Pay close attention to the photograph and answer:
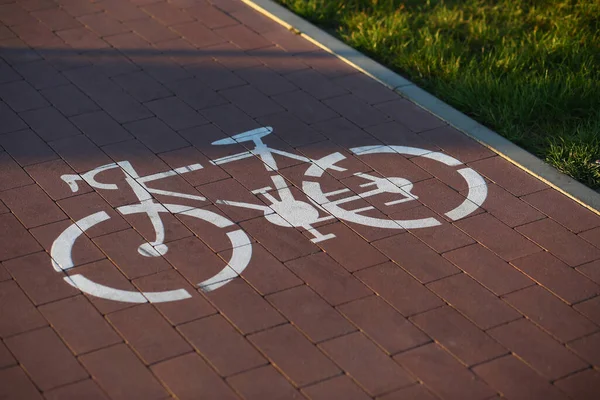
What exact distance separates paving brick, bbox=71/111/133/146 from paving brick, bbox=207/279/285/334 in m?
1.97

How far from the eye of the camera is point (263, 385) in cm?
438

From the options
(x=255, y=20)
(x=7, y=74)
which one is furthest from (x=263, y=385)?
(x=255, y=20)

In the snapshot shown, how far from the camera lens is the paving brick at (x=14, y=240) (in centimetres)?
532

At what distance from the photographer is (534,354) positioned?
4664mm

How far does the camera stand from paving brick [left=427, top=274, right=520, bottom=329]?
4910 mm

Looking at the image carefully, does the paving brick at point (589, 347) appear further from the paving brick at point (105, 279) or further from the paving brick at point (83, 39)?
the paving brick at point (83, 39)

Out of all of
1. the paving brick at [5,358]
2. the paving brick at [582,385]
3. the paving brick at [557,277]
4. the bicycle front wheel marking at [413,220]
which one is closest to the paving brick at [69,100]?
the bicycle front wheel marking at [413,220]

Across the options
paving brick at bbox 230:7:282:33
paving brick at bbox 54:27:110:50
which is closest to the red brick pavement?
paving brick at bbox 54:27:110:50

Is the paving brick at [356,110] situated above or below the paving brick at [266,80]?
above

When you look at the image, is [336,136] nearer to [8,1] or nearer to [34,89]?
[34,89]

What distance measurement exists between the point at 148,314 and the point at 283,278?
0.81m

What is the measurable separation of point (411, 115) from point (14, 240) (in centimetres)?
318

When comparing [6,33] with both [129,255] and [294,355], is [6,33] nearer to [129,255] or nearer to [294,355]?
[129,255]

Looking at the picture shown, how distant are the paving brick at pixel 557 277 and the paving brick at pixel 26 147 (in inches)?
130
